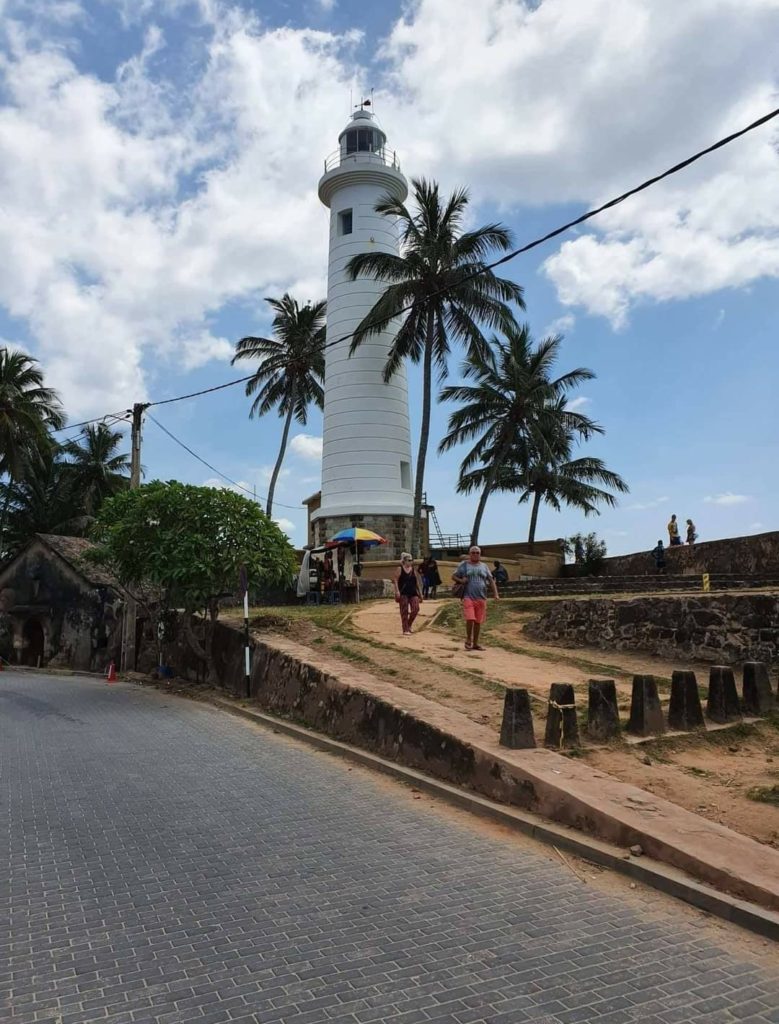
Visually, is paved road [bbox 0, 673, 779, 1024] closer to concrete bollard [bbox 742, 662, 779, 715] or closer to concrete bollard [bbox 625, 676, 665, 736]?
concrete bollard [bbox 625, 676, 665, 736]

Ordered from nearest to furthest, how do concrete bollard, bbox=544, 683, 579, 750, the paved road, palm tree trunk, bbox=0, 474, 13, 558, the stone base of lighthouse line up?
the paved road → concrete bollard, bbox=544, 683, 579, 750 → the stone base of lighthouse → palm tree trunk, bbox=0, 474, 13, 558

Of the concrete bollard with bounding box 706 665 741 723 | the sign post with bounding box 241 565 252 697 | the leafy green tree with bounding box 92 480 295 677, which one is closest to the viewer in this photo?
the concrete bollard with bounding box 706 665 741 723

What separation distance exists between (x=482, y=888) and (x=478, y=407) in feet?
100

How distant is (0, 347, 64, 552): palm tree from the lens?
3116 centimetres

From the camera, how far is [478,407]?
34125 millimetres

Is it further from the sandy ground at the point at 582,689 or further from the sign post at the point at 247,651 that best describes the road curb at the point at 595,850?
the sign post at the point at 247,651

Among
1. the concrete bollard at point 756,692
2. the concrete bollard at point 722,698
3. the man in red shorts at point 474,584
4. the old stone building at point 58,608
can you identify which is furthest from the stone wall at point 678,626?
the old stone building at point 58,608

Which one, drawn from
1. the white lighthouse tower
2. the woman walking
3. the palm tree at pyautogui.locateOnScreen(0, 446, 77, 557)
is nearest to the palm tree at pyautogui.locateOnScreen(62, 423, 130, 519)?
the palm tree at pyautogui.locateOnScreen(0, 446, 77, 557)

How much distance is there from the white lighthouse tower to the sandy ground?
13439 millimetres

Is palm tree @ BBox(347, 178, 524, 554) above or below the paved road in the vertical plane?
above

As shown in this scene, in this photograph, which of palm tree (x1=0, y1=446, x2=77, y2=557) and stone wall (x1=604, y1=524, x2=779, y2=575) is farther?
palm tree (x1=0, y1=446, x2=77, y2=557)

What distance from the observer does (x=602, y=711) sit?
705 centimetres

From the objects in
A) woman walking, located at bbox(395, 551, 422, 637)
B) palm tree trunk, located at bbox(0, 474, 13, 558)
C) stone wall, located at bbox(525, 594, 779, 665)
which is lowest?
stone wall, located at bbox(525, 594, 779, 665)

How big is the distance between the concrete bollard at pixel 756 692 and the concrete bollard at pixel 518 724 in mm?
2686
